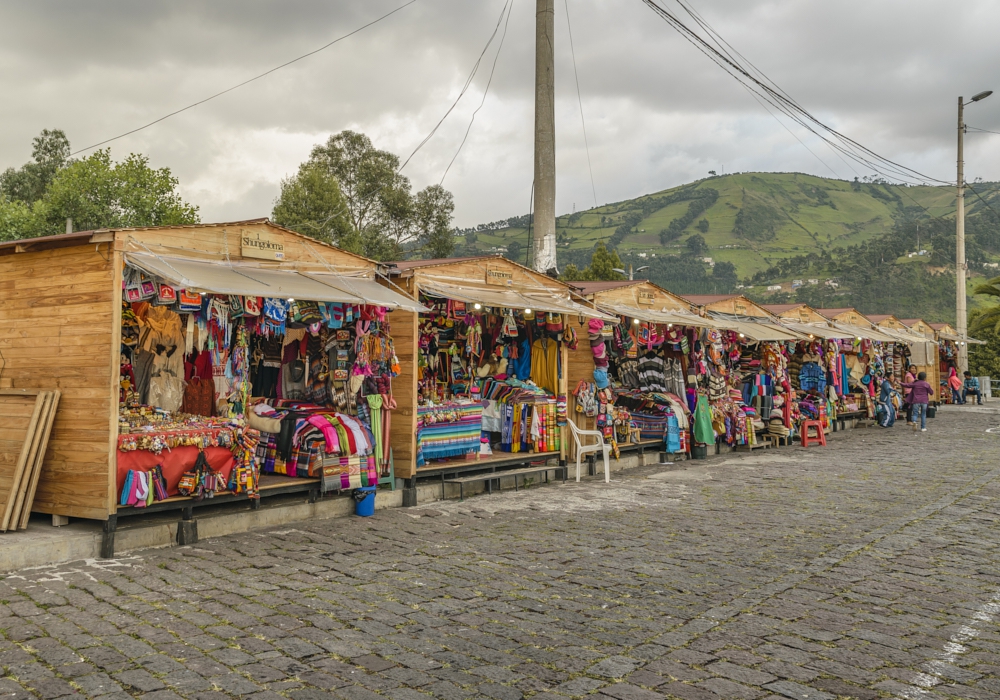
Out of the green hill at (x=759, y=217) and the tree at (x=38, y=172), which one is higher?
the green hill at (x=759, y=217)

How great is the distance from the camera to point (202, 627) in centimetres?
506

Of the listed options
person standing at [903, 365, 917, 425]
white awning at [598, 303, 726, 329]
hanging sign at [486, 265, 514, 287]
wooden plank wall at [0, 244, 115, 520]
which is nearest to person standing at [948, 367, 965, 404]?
person standing at [903, 365, 917, 425]

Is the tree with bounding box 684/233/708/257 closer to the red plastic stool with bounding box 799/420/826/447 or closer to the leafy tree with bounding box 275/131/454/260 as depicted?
the leafy tree with bounding box 275/131/454/260

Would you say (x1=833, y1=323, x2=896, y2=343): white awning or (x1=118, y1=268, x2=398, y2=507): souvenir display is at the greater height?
(x1=833, y1=323, x2=896, y2=343): white awning

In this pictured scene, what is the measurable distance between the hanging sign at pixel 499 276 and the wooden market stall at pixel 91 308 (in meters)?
3.30

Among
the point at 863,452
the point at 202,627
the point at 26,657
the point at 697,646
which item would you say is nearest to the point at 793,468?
the point at 863,452

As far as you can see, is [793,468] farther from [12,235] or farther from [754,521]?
[12,235]

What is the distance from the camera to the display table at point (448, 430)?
10.1 m

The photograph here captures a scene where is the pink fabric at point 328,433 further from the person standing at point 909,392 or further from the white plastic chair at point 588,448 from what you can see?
the person standing at point 909,392

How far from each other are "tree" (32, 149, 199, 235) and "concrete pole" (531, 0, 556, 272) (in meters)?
23.4

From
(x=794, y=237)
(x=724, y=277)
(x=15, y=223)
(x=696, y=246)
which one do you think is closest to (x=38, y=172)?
(x=15, y=223)

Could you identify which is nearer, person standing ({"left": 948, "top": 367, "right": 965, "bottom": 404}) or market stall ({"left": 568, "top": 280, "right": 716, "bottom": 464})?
market stall ({"left": 568, "top": 280, "right": 716, "bottom": 464})

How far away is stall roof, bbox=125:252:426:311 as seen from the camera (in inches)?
271

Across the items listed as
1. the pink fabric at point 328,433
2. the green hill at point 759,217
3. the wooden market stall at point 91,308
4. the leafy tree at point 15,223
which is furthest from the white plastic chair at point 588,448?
the green hill at point 759,217
